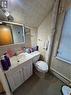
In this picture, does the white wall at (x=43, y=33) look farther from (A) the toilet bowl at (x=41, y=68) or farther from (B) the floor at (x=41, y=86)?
(B) the floor at (x=41, y=86)

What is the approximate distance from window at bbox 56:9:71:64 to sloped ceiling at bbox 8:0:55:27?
59 centimetres

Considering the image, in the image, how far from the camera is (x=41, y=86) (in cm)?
203

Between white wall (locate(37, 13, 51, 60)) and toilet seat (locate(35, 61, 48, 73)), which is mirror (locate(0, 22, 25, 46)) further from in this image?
toilet seat (locate(35, 61, 48, 73))

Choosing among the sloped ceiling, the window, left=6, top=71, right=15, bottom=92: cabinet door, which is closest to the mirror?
the sloped ceiling

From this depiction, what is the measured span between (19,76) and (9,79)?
0.29m

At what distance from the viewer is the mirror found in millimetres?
1738

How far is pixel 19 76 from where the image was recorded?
182 cm

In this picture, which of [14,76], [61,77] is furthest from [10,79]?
[61,77]

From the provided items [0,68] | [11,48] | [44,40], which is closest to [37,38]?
[44,40]

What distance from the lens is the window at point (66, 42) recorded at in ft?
5.85

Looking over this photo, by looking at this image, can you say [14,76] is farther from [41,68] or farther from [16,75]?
[41,68]

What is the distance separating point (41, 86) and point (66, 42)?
1369 mm

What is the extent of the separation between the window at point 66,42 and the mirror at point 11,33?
1.13 m

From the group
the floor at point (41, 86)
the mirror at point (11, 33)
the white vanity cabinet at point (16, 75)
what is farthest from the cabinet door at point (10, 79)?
the mirror at point (11, 33)
